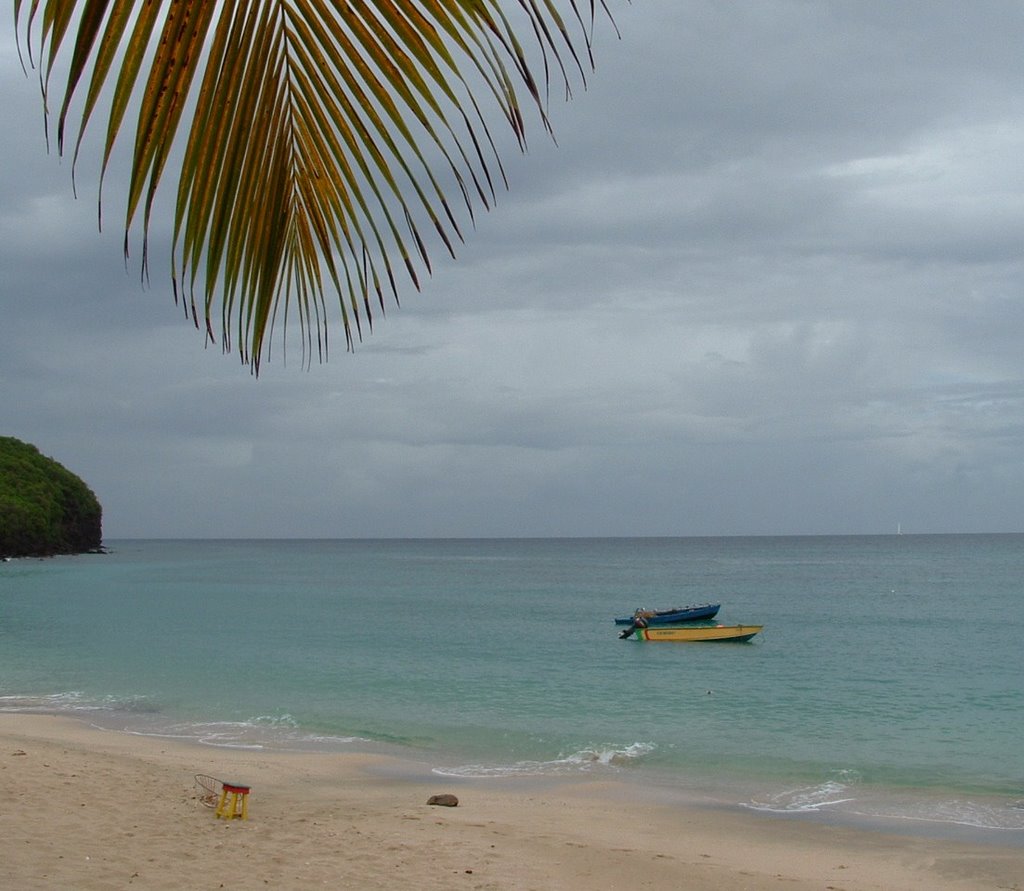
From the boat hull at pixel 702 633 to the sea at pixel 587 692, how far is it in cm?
56

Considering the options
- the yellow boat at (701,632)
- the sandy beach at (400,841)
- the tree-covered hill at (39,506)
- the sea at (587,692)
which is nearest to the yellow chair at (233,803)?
the sandy beach at (400,841)

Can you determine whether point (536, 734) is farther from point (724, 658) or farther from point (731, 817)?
point (724, 658)

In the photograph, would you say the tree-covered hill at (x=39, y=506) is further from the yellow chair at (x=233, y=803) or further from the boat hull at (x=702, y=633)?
the yellow chair at (x=233, y=803)

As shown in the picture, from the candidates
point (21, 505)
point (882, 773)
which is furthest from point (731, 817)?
point (21, 505)

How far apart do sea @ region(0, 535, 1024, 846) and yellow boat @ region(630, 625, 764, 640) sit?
56cm

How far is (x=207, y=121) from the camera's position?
125cm

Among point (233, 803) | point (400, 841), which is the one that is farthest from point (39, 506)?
point (400, 841)

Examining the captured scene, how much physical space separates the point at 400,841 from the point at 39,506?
11034 centimetres

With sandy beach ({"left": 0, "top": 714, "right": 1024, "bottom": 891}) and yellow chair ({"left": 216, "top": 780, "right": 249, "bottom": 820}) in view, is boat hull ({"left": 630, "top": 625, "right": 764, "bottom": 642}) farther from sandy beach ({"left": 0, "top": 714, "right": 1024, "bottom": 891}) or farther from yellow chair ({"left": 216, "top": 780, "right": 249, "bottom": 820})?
yellow chair ({"left": 216, "top": 780, "right": 249, "bottom": 820})

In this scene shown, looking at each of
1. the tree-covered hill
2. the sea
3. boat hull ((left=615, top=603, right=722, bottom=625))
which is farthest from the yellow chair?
the tree-covered hill

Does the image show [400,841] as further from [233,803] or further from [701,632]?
[701,632]

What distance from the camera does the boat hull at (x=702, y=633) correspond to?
1485 inches

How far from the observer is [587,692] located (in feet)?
87.7

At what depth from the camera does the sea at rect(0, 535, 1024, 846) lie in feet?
55.6
